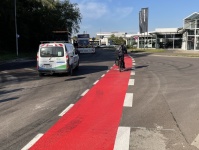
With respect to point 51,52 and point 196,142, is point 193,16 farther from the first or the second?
point 196,142

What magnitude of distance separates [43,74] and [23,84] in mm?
3591

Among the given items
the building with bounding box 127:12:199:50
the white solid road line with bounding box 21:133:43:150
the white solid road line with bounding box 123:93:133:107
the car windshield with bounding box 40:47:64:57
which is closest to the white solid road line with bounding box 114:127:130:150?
the white solid road line with bounding box 21:133:43:150

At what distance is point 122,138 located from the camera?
243 inches

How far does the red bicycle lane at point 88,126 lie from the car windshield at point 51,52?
20.1 feet

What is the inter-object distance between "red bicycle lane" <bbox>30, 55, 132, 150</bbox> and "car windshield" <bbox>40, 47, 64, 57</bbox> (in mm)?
6116

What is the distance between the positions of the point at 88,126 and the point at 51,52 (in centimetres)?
1006

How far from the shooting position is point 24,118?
772cm

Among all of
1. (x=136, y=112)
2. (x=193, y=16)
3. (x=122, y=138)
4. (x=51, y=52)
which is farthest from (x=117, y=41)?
(x=122, y=138)

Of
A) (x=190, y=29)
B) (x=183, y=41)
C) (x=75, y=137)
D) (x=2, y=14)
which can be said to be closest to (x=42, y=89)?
(x=75, y=137)

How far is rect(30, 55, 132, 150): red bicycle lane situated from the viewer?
5.82 metres

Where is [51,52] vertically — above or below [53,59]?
above

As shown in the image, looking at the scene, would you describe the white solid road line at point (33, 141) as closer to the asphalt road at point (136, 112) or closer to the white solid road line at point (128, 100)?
the asphalt road at point (136, 112)

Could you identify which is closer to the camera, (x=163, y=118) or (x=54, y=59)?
(x=163, y=118)

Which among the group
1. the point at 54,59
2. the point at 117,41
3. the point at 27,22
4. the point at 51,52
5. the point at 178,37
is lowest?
the point at 54,59
